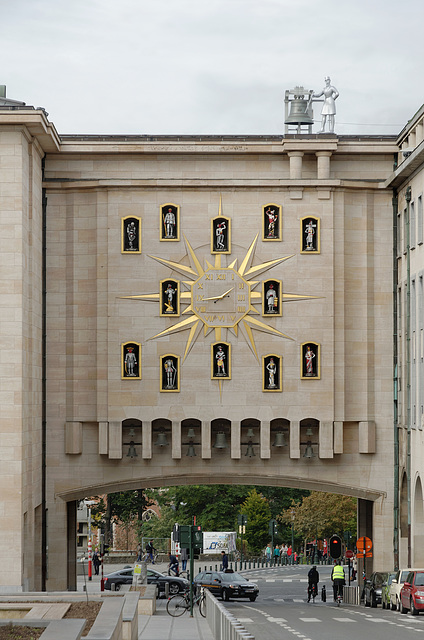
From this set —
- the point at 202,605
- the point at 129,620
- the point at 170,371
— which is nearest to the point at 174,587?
the point at 202,605

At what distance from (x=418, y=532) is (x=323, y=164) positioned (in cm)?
1490

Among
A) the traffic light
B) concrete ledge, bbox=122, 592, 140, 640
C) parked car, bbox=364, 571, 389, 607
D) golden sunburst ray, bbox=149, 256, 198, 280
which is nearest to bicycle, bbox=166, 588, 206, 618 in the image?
parked car, bbox=364, 571, 389, 607

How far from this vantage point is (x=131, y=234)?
153ft

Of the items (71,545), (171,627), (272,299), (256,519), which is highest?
(272,299)

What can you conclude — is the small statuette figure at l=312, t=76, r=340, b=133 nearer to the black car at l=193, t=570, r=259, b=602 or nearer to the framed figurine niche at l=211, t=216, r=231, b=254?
the framed figurine niche at l=211, t=216, r=231, b=254

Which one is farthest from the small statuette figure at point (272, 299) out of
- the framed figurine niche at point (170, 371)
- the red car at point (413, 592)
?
the red car at point (413, 592)

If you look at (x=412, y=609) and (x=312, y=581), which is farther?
(x=312, y=581)

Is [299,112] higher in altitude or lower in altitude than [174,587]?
higher

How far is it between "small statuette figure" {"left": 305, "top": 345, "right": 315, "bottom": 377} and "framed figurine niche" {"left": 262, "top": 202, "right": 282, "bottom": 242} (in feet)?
15.1

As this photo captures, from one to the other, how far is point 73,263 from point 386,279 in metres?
12.6

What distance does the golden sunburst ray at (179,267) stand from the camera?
154 feet

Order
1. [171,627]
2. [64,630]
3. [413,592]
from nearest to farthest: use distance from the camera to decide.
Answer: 1. [64,630]
2. [171,627]
3. [413,592]

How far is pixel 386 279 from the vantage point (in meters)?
47.4

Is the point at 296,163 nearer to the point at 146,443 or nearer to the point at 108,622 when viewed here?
the point at 146,443
